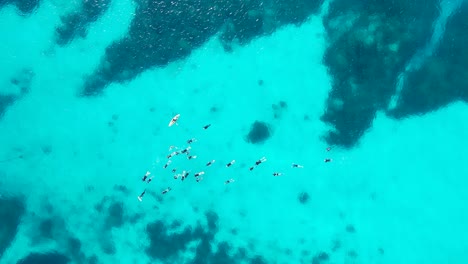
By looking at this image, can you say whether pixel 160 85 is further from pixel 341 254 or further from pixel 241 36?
pixel 341 254

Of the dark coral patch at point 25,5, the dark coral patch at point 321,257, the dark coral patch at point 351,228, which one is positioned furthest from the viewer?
the dark coral patch at point 25,5

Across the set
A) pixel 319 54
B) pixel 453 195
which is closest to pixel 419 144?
pixel 453 195

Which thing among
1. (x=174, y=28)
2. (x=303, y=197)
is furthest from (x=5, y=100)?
(x=303, y=197)

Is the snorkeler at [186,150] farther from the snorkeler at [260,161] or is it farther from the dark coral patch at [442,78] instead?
the dark coral patch at [442,78]

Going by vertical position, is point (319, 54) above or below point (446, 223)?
above

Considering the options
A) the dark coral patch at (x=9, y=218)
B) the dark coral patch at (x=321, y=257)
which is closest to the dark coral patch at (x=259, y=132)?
the dark coral patch at (x=321, y=257)

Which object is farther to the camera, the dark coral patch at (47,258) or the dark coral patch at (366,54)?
the dark coral patch at (47,258)

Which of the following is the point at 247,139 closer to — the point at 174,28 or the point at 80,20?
the point at 174,28
